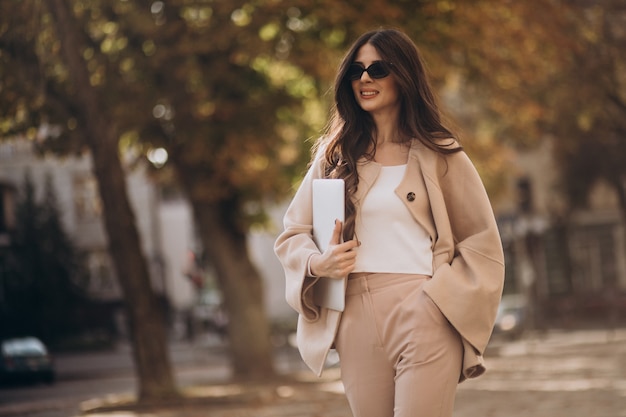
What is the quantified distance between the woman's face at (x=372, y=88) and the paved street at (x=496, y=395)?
25.2 feet

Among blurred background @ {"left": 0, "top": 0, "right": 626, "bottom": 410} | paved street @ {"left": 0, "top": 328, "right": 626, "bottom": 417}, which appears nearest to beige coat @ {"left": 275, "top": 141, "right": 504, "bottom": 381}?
paved street @ {"left": 0, "top": 328, "right": 626, "bottom": 417}

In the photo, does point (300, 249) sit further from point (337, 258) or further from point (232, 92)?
point (232, 92)

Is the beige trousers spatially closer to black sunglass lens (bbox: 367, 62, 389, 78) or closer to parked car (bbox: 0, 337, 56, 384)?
black sunglass lens (bbox: 367, 62, 389, 78)

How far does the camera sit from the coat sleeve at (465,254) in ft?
14.3

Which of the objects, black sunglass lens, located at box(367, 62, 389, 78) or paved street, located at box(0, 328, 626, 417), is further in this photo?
paved street, located at box(0, 328, 626, 417)

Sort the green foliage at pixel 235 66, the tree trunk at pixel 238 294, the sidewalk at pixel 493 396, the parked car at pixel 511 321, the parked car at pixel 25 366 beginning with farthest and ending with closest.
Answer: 1. the parked car at pixel 511 321
2. the parked car at pixel 25 366
3. the tree trunk at pixel 238 294
4. the green foliage at pixel 235 66
5. the sidewalk at pixel 493 396

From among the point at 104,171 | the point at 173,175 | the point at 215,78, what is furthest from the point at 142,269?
the point at 173,175

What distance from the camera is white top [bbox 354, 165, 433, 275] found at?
4.46m

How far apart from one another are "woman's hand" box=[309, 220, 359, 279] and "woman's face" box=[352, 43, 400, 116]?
0.50m

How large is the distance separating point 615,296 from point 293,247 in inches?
1547

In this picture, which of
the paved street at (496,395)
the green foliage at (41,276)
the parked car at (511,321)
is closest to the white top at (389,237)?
the paved street at (496,395)

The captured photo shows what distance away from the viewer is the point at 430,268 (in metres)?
4.47

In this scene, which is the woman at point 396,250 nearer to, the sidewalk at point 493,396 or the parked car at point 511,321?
the sidewalk at point 493,396

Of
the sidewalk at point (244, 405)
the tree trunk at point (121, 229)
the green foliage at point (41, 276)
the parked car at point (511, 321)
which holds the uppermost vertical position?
the tree trunk at point (121, 229)
